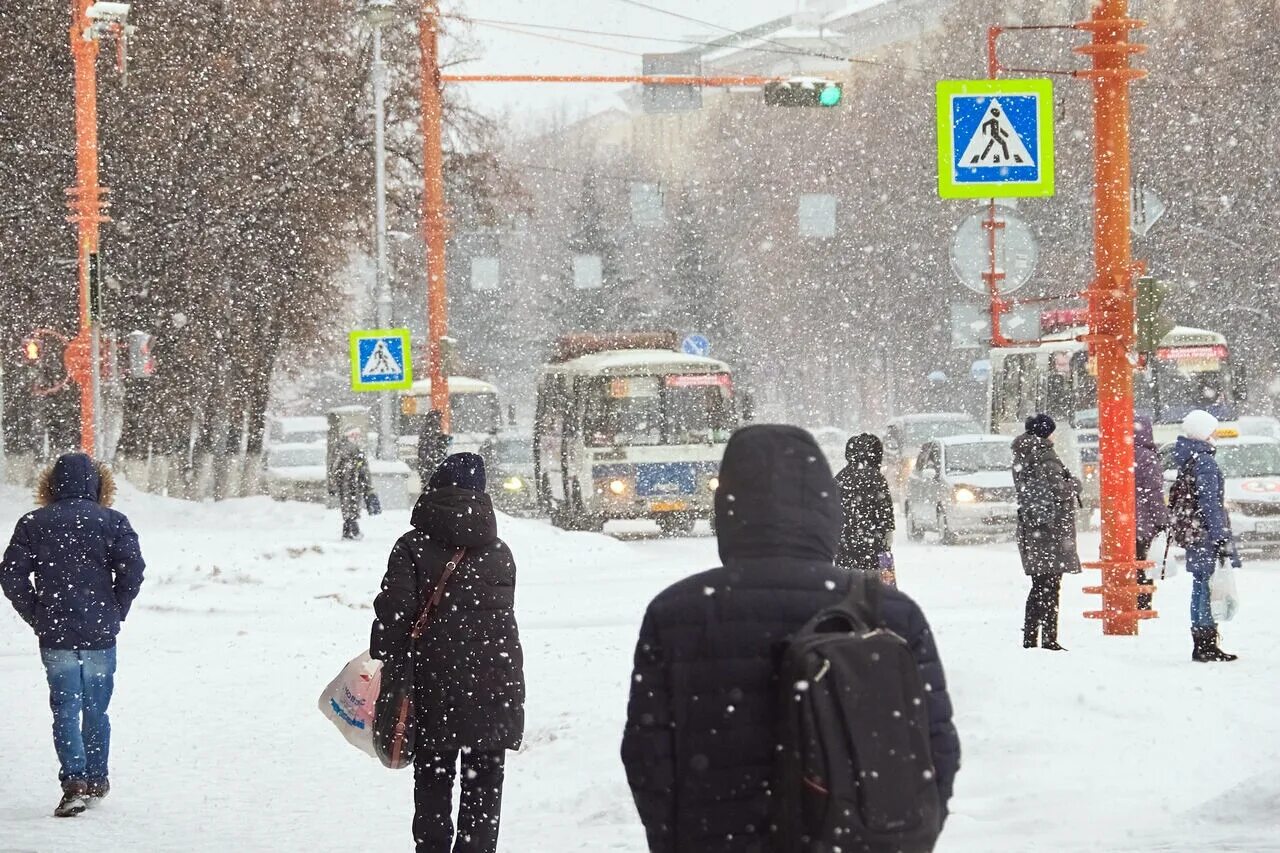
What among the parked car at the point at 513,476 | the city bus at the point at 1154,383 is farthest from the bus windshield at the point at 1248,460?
the parked car at the point at 513,476

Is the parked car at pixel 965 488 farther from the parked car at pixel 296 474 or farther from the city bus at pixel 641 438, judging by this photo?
the parked car at pixel 296 474

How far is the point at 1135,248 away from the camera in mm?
46750

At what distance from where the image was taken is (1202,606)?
13.2 meters

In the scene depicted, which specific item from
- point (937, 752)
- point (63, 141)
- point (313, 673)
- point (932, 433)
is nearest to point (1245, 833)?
point (937, 752)

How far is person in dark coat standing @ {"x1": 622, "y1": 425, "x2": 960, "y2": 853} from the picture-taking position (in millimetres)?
4164

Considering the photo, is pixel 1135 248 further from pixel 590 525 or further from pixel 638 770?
pixel 638 770

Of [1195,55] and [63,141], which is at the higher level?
[1195,55]

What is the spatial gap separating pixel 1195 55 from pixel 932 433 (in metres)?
12.7

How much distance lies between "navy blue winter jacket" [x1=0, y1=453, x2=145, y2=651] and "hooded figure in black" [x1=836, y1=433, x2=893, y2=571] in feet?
20.5

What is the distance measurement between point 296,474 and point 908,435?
13.5m

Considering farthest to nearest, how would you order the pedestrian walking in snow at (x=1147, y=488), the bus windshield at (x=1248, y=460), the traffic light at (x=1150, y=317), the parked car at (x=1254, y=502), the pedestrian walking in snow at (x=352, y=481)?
the pedestrian walking in snow at (x=352, y=481)
the bus windshield at (x=1248, y=460)
the parked car at (x=1254, y=502)
the pedestrian walking in snow at (x=1147, y=488)
the traffic light at (x=1150, y=317)

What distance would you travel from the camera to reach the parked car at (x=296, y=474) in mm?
44969

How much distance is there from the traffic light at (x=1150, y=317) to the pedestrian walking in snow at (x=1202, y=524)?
0.76 m

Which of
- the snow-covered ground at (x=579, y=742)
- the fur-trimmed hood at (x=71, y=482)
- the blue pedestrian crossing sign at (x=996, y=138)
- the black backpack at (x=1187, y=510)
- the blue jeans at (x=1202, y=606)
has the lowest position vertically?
the snow-covered ground at (x=579, y=742)
